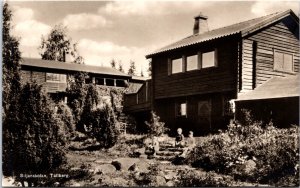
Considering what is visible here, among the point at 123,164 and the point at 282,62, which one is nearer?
the point at 123,164

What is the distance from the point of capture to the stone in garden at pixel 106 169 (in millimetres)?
12984

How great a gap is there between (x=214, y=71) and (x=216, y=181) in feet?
29.9

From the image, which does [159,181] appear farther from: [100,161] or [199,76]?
[199,76]

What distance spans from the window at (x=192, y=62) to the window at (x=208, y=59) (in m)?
0.59

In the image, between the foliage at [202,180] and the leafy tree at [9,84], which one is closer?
the foliage at [202,180]

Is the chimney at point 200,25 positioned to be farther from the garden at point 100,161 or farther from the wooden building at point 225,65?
the garden at point 100,161

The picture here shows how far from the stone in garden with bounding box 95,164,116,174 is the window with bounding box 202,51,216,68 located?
9085 millimetres

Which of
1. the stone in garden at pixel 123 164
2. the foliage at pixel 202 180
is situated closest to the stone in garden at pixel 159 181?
the foliage at pixel 202 180

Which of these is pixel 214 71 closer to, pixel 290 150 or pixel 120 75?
pixel 290 150

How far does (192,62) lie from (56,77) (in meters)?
14.7

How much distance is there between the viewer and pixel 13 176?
11.5 metres

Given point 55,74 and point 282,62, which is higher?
point 55,74

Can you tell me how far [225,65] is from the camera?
19219mm

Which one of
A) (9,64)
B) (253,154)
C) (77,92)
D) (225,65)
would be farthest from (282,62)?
(77,92)
